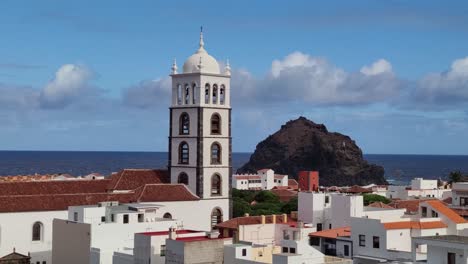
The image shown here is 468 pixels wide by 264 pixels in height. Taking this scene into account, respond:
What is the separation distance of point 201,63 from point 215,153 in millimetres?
6220

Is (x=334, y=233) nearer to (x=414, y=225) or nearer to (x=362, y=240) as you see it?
(x=362, y=240)

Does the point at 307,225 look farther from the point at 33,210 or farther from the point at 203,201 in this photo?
the point at 33,210

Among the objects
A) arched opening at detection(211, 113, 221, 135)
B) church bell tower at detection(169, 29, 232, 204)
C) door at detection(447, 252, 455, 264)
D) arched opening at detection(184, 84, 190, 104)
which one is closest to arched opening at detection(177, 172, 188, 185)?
church bell tower at detection(169, 29, 232, 204)

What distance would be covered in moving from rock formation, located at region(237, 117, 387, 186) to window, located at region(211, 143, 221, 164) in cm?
11868

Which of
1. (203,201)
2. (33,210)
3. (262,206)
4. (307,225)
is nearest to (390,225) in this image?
(307,225)

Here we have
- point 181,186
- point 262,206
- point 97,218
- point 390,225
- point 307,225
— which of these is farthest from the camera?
point 262,206

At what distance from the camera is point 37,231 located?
4772 centimetres

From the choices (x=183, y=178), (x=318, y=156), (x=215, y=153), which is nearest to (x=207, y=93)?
(x=215, y=153)

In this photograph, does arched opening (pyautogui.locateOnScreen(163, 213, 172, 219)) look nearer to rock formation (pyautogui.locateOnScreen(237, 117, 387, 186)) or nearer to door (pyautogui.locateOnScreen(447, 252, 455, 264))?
door (pyautogui.locateOnScreen(447, 252, 455, 264))

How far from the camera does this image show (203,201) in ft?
176

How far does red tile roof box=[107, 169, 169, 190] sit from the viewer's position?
5362 cm

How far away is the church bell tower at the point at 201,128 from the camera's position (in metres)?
54.5

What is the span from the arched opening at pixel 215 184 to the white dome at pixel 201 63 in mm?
7217

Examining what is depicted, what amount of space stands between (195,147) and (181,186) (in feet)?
9.66
